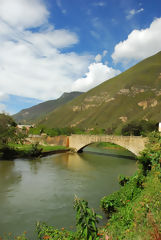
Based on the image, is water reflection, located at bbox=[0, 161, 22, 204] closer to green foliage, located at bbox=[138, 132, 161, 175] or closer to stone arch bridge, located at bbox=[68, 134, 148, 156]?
green foliage, located at bbox=[138, 132, 161, 175]

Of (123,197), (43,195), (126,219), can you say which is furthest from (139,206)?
(43,195)

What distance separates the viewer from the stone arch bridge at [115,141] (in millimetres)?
30766

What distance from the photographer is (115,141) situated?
35.0 metres

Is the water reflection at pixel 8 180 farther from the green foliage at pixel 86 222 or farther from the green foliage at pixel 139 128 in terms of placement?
the green foliage at pixel 139 128

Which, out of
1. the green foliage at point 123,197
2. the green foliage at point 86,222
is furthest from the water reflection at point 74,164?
the green foliage at point 86,222

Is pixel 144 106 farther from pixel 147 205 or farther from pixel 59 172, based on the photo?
pixel 147 205

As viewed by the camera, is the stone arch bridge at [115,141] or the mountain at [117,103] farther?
the mountain at [117,103]

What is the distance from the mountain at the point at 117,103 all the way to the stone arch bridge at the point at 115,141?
46572 millimetres

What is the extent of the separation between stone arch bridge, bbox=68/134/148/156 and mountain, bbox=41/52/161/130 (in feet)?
153

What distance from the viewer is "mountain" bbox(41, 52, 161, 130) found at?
341 ft

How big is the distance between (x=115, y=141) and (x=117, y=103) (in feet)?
279

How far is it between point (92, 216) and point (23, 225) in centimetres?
669

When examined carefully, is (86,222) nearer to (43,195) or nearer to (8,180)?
(43,195)

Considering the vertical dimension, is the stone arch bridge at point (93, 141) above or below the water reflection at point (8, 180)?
above
